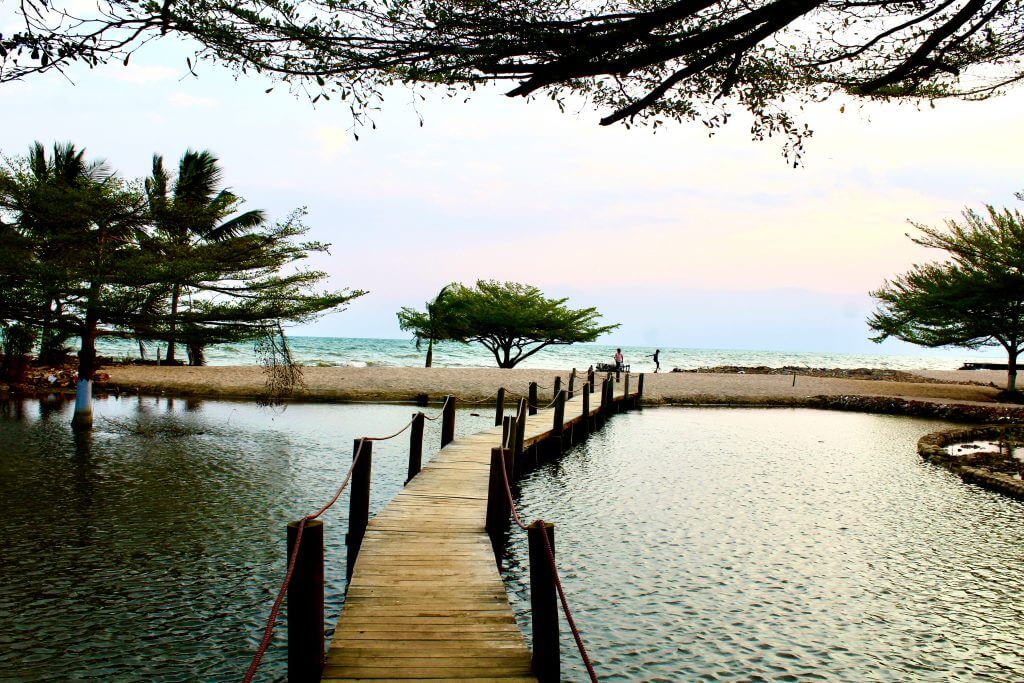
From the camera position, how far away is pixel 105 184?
1809 cm

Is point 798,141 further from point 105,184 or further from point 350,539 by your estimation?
point 105,184

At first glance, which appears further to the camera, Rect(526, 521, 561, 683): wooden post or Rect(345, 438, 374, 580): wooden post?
Rect(345, 438, 374, 580): wooden post

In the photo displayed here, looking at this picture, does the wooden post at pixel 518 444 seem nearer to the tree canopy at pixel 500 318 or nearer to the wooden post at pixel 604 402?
the wooden post at pixel 604 402

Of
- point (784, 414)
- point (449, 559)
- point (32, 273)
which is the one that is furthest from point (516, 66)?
point (784, 414)

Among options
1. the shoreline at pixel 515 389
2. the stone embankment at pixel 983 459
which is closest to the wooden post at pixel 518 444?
the stone embankment at pixel 983 459

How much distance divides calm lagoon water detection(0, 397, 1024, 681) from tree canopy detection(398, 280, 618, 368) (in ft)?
86.0

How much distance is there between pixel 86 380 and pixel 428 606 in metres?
16.9

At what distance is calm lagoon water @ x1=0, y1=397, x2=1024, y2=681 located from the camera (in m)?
6.12

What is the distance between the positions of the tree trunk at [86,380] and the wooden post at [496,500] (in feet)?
49.3

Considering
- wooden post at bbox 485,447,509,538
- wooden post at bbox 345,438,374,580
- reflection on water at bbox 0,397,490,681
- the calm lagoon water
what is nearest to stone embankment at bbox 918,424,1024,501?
the calm lagoon water

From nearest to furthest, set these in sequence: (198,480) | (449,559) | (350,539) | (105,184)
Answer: (449,559) < (350,539) < (198,480) < (105,184)

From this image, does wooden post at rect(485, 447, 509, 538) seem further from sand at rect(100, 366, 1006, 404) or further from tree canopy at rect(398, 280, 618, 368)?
tree canopy at rect(398, 280, 618, 368)

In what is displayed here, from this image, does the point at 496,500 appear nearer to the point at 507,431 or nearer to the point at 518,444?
the point at 507,431

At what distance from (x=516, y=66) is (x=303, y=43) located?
5.26 ft
